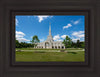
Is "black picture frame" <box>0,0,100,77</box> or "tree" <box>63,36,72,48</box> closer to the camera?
"black picture frame" <box>0,0,100,77</box>

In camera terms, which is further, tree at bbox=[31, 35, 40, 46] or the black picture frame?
tree at bbox=[31, 35, 40, 46]
